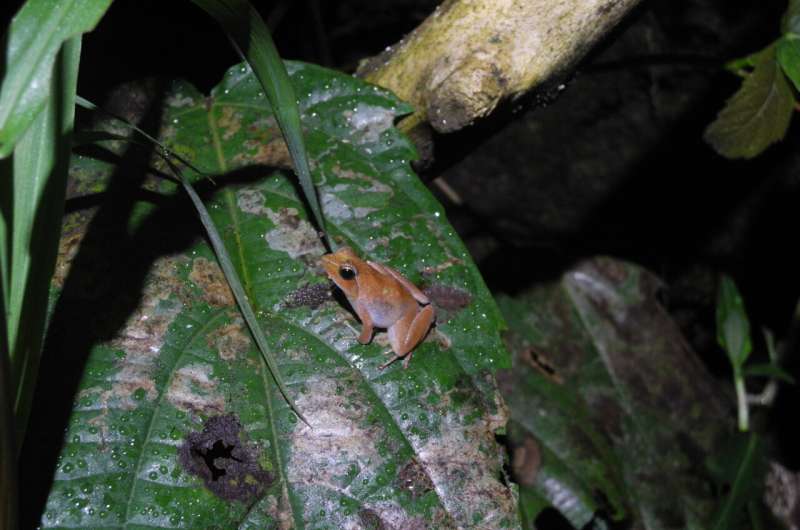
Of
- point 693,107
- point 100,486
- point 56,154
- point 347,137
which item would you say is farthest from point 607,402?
point 56,154

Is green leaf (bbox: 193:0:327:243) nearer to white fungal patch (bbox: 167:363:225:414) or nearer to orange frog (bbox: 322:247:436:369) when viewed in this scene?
orange frog (bbox: 322:247:436:369)

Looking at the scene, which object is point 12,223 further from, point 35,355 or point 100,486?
point 100,486

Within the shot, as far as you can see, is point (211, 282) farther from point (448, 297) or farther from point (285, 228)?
point (448, 297)

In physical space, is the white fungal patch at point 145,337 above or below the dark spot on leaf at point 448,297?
above

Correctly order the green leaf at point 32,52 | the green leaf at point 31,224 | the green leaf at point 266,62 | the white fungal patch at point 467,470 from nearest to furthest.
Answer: the green leaf at point 32,52, the green leaf at point 31,224, the green leaf at point 266,62, the white fungal patch at point 467,470

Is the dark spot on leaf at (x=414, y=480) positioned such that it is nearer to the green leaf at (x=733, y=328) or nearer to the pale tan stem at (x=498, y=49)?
the pale tan stem at (x=498, y=49)

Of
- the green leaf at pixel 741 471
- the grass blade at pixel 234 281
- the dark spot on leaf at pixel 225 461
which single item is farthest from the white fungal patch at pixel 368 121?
the green leaf at pixel 741 471

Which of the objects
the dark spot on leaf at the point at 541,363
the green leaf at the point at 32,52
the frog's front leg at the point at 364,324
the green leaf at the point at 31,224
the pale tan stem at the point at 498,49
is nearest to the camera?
the green leaf at the point at 32,52

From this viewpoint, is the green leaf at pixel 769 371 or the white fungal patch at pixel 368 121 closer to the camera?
the white fungal patch at pixel 368 121
